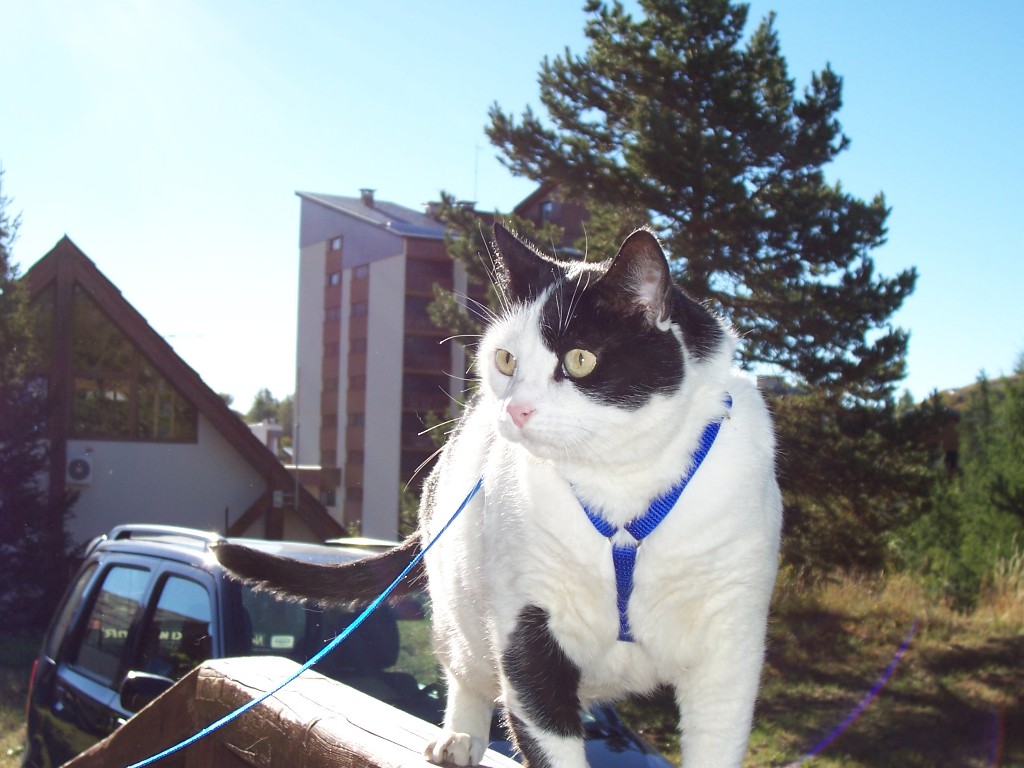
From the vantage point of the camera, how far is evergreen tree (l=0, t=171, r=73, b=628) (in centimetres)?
1173

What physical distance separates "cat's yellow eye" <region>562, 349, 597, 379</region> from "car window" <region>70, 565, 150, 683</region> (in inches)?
118

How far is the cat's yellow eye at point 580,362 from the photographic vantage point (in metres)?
1.60

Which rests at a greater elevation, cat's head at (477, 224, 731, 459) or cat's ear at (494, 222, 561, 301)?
cat's ear at (494, 222, 561, 301)

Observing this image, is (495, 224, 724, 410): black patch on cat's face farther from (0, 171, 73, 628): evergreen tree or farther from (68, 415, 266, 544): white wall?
(68, 415, 266, 544): white wall

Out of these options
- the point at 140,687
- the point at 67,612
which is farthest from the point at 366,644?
the point at 67,612

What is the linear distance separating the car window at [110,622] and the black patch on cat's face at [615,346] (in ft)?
9.85

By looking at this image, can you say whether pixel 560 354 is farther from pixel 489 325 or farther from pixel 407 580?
pixel 407 580

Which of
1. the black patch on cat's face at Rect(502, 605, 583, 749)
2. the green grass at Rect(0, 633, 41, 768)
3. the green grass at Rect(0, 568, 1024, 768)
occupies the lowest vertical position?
the green grass at Rect(0, 633, 41, 768)

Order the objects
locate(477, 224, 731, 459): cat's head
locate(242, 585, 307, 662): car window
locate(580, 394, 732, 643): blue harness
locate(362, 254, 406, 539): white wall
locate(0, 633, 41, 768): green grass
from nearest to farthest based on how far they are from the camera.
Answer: locate(580, 394, 732, 643): blue harness → locate(477, 224, 731, 459): cat's head → locate(242, 585, 307, 662): car window → locate(0, 633, 41, 768): green grass → locate(362, 254, 406, 539): white wall

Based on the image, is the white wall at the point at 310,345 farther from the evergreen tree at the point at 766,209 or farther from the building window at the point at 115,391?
the evergreen tree at the point at 766,209

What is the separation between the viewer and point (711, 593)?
55.9 inches

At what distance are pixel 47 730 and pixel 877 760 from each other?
4857mm

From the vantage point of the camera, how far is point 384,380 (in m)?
31.2

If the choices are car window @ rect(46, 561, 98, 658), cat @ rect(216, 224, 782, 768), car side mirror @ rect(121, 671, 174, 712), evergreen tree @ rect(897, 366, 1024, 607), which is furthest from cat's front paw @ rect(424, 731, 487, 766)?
evergreen tree @ rect(897, 366, 1024, 607)
